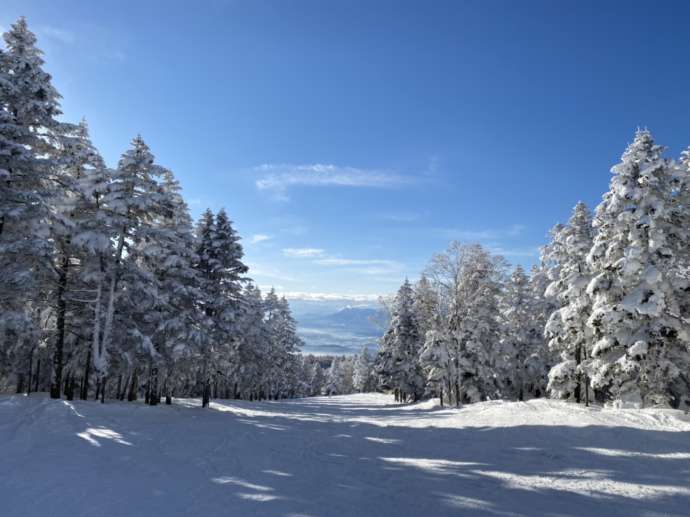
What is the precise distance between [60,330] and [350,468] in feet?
57.5

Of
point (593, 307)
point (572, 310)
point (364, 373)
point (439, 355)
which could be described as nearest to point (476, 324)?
point (439, 355)

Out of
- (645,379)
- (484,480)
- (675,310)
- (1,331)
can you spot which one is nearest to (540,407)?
(645,379)

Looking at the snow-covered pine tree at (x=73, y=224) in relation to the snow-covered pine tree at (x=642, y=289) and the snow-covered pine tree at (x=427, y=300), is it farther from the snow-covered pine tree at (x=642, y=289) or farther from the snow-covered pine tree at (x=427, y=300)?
the snow-covered pine tree at (x=642, y=289)

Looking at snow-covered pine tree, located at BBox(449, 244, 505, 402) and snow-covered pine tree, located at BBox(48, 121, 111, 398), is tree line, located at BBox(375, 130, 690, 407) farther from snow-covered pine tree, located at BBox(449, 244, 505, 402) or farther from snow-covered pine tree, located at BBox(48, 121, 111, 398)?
snow-covered pine tree, located at BBox(48, 121, 111, 398)

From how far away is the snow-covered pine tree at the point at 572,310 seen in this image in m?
26.1

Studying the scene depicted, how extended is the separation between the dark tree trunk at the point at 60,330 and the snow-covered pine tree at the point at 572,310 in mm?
27460

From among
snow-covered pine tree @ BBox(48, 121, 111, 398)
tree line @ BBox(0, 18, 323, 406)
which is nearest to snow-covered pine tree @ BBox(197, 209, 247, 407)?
tree line @ BBox(0, 18, 323, 406)

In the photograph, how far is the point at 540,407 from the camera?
19406mm

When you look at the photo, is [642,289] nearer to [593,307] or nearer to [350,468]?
[593,307]

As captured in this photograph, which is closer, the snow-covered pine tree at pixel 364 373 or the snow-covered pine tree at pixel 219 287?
the snow-covered pine tree at pixel 219 287

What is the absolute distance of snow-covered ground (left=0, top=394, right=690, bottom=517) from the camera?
26.1 feet

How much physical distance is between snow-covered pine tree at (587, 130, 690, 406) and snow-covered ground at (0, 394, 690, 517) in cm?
403

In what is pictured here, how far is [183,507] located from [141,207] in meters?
18.1

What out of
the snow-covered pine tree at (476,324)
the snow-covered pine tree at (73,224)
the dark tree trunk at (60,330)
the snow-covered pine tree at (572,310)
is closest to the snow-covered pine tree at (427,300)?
the snow-covered pine tree at (476,324)
